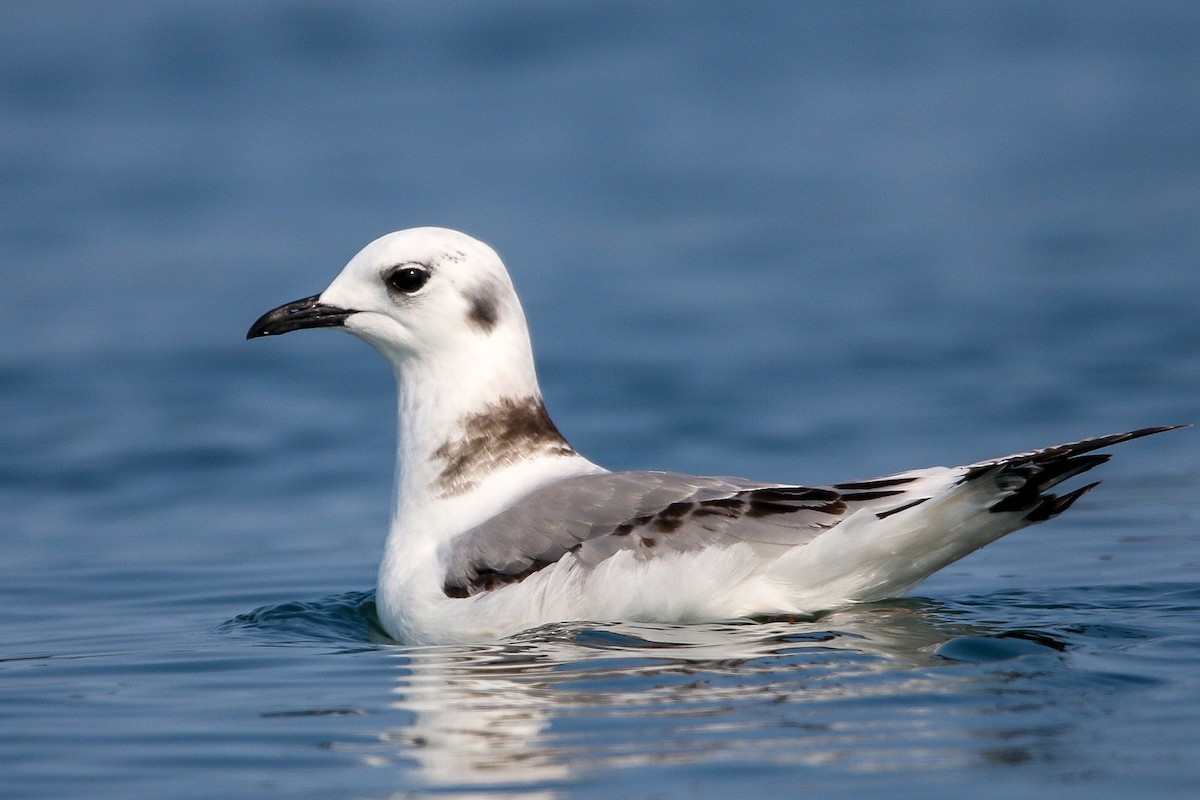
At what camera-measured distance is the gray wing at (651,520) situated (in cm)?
730

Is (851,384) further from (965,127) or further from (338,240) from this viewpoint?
(965,127)

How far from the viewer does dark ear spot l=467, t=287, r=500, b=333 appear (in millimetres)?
8196

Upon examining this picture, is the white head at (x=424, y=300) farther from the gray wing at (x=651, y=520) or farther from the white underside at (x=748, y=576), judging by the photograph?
the white underside at (x=748, y=576)

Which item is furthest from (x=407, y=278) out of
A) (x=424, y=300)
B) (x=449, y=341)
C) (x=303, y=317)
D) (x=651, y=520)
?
(x=651, y=520)

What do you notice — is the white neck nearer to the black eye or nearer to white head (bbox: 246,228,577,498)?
white head (bbox: 246,228,577,498)

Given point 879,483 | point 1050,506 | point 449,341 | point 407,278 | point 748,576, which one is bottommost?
point 748,576

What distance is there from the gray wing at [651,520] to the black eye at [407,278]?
1.22m

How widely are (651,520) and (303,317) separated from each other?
205 centimetres

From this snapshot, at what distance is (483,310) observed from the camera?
823 centimetres

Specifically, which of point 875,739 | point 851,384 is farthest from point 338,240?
point 875,739

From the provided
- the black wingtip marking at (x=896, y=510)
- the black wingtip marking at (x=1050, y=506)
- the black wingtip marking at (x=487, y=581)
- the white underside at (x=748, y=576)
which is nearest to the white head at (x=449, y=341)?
the black wingtip marking at (x=487, y=581)

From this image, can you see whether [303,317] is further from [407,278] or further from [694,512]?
[694,512]

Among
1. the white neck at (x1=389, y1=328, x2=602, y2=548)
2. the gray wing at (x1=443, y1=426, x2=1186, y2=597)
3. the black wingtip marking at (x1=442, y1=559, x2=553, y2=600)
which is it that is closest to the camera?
the gray wing at (x1=443, y1=426, x2=1186, y2=597)

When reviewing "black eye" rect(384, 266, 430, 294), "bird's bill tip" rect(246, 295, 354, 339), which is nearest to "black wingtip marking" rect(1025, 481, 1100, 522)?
"black eye" rect(384, 266, 430, 294)
